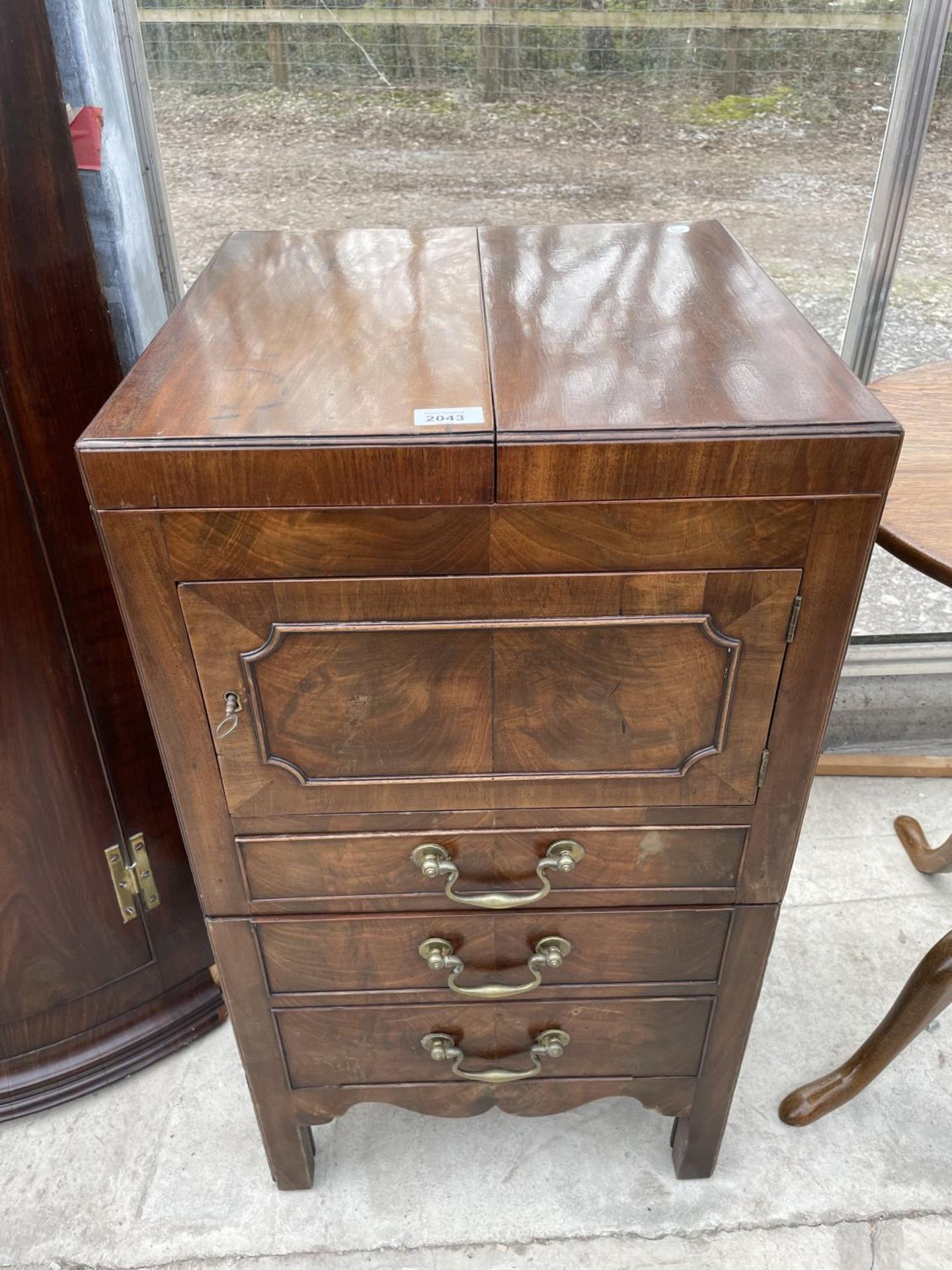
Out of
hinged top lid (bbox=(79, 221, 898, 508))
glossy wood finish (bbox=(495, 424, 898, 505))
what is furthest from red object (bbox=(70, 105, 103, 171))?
glossy wood finish (bbox=(495, 424, 898, 505))

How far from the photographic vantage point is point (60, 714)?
108 cm

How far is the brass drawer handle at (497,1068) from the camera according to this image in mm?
1029

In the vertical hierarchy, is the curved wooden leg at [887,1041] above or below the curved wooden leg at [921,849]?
above

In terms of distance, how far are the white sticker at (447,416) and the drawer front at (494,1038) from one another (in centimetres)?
65

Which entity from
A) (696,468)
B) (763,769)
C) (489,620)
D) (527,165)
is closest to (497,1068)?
(763,769)

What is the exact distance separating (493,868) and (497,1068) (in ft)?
1.01

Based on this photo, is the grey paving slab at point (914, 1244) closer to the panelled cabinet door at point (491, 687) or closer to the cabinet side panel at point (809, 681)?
the cabinet side panel at point (809, 681)

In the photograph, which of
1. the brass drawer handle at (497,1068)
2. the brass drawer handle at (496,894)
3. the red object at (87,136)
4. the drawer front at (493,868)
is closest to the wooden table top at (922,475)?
the drawer front at (493,868)

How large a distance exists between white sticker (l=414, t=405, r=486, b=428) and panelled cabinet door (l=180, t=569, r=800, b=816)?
0.39ft

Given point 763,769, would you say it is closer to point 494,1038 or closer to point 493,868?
point 493,868

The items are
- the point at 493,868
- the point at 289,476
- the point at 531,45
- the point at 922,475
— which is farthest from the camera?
the point at 531,45

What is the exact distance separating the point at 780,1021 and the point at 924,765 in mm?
655

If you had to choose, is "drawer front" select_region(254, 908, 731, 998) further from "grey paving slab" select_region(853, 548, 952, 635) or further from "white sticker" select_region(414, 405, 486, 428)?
"grey paving slab" select_region(853, 548, 952, 635)

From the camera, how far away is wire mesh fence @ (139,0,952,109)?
124 cm
